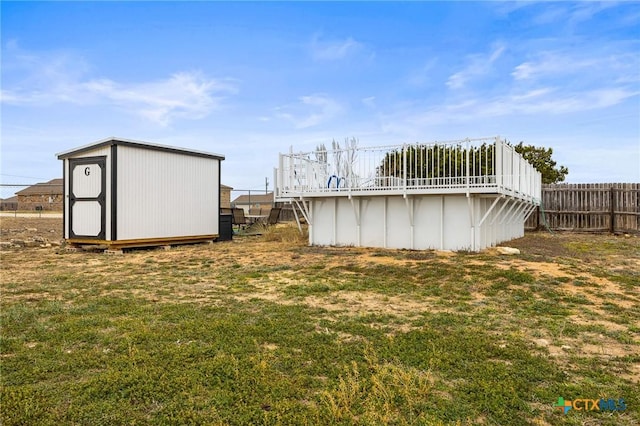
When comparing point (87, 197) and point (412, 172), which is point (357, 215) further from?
point (87, 197)

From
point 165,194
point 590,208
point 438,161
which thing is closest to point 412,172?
point 438,161

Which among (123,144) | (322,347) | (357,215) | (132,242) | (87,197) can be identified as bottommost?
(322,347)

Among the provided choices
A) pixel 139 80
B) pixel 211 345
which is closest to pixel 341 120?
pixel 139 80

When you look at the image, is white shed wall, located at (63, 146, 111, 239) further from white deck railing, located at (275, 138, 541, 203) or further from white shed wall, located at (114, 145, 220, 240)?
white deck railing, located at (275, 138, 541, 203)

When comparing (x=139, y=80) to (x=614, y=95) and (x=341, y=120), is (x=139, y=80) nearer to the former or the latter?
(x=341, y=120)

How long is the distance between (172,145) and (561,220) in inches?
624

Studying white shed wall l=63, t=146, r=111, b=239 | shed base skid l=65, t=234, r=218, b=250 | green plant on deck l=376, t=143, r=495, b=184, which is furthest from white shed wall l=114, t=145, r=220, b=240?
green plant on deck l=376, t=143, r=495, b=184

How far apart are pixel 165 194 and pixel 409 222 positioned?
7.11 meters

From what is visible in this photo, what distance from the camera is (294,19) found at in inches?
441

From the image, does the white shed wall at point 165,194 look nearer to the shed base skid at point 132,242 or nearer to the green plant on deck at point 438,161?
the shed base skid at point 132,242

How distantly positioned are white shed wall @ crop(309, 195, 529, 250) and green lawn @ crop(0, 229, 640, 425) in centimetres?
243

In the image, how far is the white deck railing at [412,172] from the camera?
9.08 m

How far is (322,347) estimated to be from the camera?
3.43 meters

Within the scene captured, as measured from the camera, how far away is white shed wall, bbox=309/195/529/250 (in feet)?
31.0
